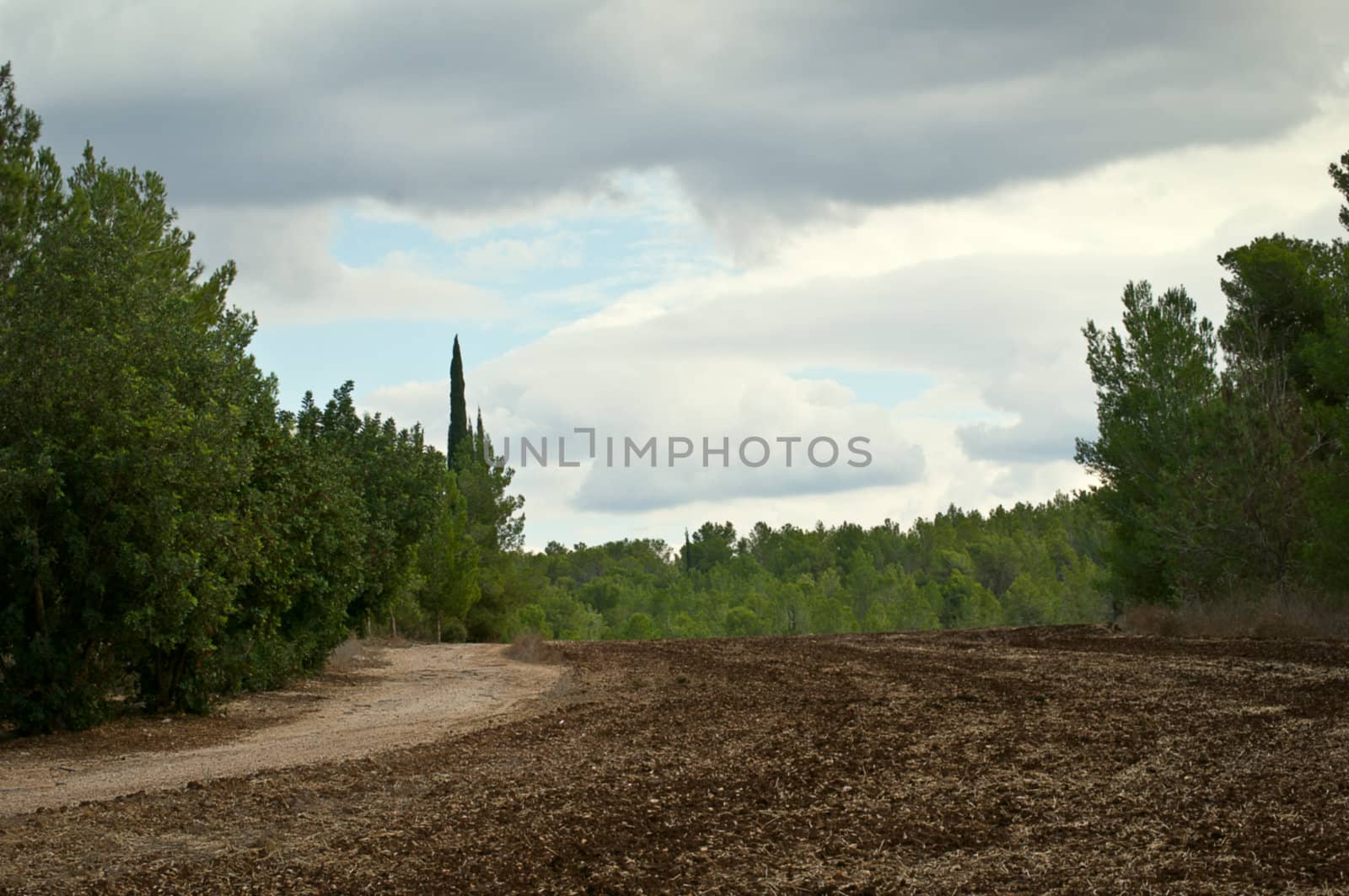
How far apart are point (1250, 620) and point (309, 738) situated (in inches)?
751

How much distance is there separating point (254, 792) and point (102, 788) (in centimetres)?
172

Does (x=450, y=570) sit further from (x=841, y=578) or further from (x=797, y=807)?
(x=841, y=578)

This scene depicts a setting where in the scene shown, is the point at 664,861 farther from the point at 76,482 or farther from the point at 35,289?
the point at 35,289

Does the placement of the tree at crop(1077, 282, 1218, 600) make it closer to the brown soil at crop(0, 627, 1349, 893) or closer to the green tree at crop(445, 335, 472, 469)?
the brown soil at crop(0, 627, 1349, 893)

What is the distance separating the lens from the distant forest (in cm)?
1371

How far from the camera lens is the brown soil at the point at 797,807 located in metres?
7.07

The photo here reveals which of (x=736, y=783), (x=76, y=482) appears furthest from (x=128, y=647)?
(x=736, y=783)

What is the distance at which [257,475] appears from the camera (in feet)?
56.7

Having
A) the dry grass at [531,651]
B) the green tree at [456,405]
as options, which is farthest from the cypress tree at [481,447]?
the dry grass at [531,651]

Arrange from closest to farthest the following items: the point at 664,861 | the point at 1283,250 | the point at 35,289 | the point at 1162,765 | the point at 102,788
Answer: the point at 664,861 < the point at 1162,765 < the point at 102,788 < the point at 35,289 < the point at 1283,250

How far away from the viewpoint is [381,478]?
22.7 metres

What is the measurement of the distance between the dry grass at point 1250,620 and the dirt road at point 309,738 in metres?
13.3

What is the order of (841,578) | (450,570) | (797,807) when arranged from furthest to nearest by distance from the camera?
(841,578) → (450,570) → (797,807)

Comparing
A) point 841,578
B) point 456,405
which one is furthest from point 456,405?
point 841,578
